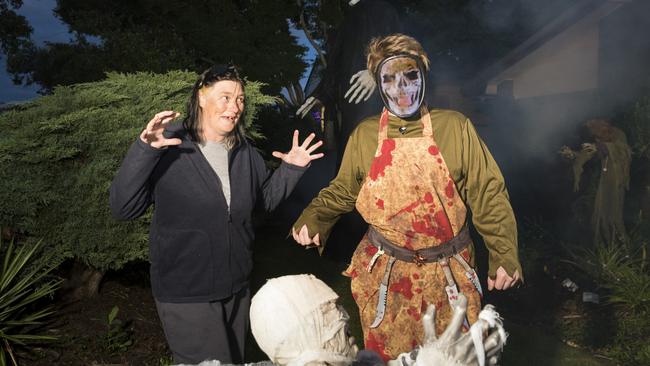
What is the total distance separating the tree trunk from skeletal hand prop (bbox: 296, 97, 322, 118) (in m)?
2.46

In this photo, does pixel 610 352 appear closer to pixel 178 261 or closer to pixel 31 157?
pixel 178 261

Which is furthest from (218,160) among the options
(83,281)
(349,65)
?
(83,281)

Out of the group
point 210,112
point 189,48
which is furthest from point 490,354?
point 189,48

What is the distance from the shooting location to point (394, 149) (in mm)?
2836

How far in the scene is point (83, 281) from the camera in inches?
211

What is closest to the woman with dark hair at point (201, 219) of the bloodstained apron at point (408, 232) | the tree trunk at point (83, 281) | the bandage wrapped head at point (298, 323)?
the bloodstained apron at point (408, 232)

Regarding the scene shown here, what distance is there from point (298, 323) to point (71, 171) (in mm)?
3590

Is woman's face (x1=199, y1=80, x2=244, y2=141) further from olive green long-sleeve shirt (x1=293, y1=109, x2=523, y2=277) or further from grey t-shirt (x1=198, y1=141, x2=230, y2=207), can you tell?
olive green long-sleeve shirt (x1=293, y1=109, x2=523, y2=277)

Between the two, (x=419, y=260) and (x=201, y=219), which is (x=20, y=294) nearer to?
(x=201, y=219)

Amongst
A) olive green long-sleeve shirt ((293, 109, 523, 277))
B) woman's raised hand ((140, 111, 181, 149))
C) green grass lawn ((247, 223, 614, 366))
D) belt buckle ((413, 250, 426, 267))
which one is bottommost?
green grass lawn ((247, 223, 614, 366))

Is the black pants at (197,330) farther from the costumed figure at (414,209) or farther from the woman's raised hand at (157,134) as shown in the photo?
the woman's raised hand at (157,134)

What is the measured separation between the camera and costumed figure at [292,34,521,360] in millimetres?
2783

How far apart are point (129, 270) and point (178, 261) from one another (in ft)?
11.8

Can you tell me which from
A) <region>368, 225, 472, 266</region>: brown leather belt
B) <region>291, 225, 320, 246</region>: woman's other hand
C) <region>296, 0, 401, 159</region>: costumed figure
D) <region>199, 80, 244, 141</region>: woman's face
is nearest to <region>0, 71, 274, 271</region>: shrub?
<region>296, 0, 401, 159</region>: costumed figure
